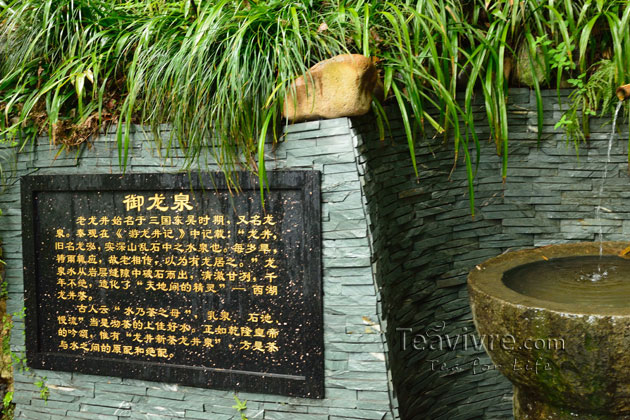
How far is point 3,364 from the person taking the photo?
→ 297cm

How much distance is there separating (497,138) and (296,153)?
0.84 meters

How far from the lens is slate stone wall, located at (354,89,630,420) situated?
2502 millimetres

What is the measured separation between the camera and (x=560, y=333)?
1.81 metres

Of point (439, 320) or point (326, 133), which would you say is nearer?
point (326, 133)

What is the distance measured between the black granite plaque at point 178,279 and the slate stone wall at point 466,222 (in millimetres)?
423

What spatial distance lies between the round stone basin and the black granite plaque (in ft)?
2.20

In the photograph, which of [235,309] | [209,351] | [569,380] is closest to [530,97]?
[569,380]

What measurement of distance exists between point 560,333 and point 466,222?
2.99 feet

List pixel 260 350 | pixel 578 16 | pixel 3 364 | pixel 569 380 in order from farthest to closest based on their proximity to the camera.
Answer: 1. pixel 3 364
2. pixel 578 16
3. pixel 260 350
4. pixel 569 380

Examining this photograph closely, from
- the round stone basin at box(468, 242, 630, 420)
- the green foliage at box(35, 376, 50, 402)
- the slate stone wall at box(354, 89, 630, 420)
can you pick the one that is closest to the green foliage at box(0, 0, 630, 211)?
the slate stone wall at box(354, 89, 630, 420)

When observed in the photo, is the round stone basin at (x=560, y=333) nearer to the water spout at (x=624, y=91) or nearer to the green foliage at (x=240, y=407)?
the water spout at (x=624, y=91)

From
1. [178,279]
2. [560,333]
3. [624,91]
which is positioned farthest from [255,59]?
[560,333]

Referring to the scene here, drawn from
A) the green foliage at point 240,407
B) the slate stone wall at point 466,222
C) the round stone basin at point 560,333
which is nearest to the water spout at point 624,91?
the slate stone wall at point 466,222

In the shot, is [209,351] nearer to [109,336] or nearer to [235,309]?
[235,309]
